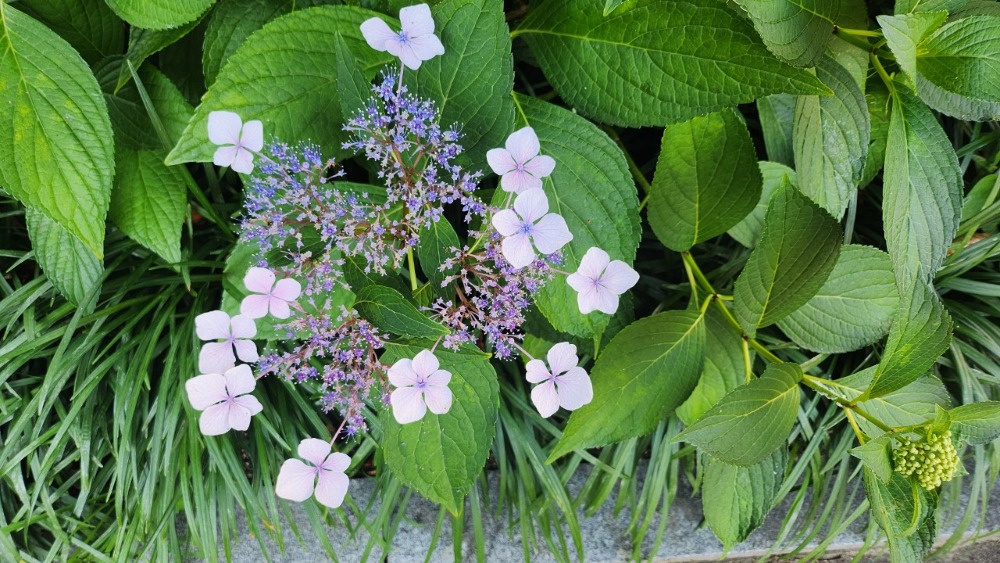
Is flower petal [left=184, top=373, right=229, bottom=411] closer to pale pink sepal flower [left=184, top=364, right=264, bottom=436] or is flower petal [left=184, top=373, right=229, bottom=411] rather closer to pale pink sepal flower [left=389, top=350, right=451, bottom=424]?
pale pink sepal flower [left=184, top=364, right=264, bottom=436]

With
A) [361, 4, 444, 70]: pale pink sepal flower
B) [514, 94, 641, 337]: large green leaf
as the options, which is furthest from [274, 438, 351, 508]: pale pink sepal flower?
[361, 4, 444, 70]: pale pink sepal flower

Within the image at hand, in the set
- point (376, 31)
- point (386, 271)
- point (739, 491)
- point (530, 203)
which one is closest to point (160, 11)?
point (376, 31)

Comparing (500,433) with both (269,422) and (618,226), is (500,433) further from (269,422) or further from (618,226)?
(618,226)

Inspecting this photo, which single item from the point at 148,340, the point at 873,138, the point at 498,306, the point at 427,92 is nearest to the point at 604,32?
the point at 427,92

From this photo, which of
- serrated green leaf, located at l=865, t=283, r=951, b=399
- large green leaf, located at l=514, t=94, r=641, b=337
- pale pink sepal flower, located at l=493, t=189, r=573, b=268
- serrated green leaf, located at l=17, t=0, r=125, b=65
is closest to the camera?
pale pink sepal flower, located at l=493, t=189, r=573, b=268

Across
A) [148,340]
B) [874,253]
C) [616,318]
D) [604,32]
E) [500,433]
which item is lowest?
[500,433]

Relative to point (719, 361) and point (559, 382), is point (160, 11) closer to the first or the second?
point (559, 382)

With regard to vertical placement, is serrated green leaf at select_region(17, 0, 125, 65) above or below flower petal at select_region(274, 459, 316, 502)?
above
